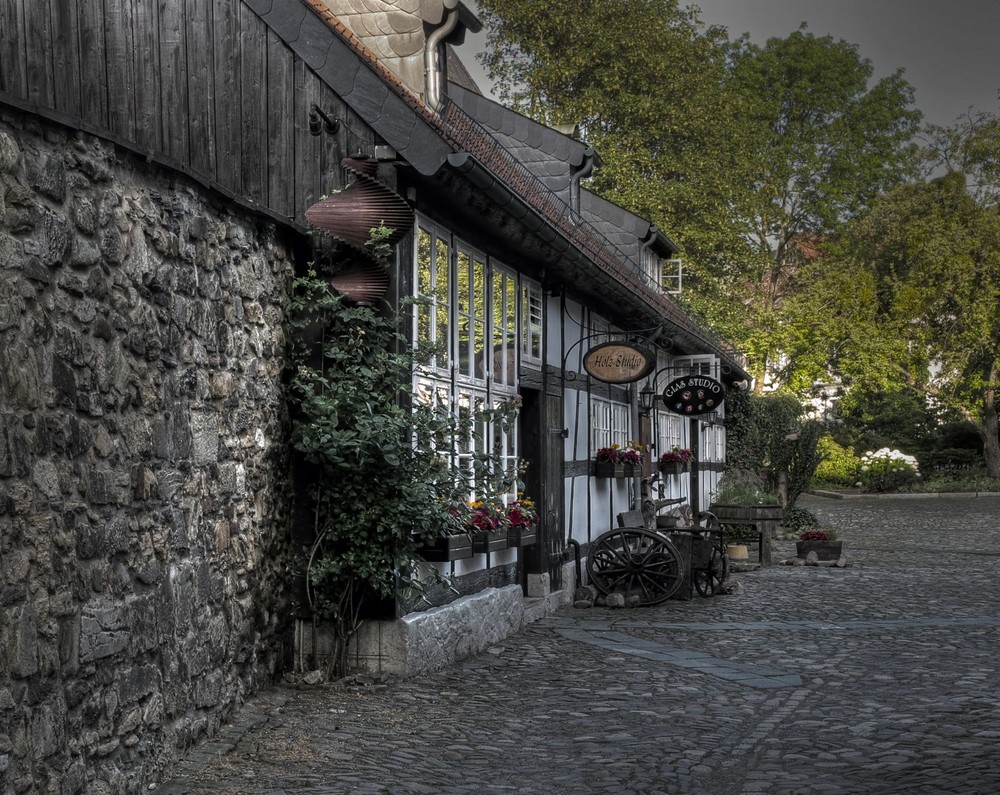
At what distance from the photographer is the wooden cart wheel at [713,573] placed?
47.1 ft

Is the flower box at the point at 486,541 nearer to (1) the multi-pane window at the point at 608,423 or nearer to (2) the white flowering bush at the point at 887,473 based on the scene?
(1) the multi-pane window at the point at 608,423

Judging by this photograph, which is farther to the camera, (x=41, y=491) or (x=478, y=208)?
(x=478, y=208)

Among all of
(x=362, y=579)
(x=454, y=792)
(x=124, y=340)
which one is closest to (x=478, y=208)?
(x=362, y=579)

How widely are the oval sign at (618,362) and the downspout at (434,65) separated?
3.61 m

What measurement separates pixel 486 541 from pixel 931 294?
3429 centimetres

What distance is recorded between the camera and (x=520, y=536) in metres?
10.3

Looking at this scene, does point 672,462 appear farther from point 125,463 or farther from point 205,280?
point 125,463

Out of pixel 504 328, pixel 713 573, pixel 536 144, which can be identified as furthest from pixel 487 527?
pixel 536 144

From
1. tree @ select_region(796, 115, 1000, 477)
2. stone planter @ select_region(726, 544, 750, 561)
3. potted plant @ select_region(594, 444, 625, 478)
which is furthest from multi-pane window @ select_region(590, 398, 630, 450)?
tree @ select_region(796, 115, 1000, 477)

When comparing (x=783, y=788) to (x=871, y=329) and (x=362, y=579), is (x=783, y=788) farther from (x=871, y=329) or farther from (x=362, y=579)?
(x=871, y=329)

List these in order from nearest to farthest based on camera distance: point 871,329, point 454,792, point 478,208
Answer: point 454,792
point 478,208
point 871,329

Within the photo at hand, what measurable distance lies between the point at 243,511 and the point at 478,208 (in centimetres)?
326

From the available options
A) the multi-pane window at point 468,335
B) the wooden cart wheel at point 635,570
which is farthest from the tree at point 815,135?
the multi-pane window at point 468,335

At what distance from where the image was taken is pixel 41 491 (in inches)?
199
